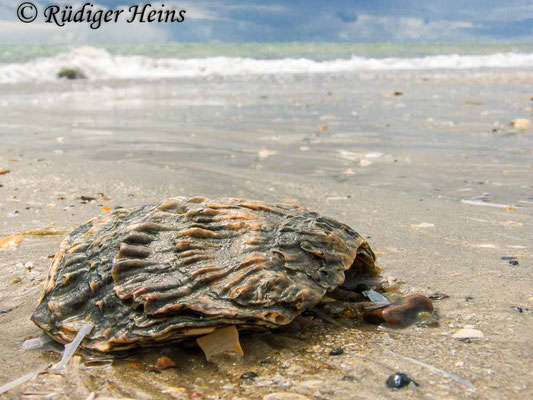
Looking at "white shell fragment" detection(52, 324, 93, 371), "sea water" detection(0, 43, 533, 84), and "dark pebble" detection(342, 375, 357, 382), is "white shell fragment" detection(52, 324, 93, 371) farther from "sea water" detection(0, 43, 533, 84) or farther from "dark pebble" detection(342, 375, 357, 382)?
"sea water" detection(0, 43, 533, 84)

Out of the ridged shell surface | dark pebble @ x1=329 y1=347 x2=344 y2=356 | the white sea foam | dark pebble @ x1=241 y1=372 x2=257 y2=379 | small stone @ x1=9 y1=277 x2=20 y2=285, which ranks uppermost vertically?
the white sea foam

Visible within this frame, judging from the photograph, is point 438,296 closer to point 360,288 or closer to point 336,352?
point 360,288

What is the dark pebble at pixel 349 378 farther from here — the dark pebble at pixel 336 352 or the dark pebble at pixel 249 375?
the dark pebble at pixel 249 375

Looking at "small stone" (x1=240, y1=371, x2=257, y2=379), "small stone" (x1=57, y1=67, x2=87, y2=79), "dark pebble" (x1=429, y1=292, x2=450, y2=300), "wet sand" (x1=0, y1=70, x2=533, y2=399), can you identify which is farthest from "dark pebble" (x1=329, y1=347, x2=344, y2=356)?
"small stone" (x1=57, y1=67, x2=87, y2=79)

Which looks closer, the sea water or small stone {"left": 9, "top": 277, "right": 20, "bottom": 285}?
small stone {"left": 9, "top": 277, "right": 20, "bottom": 285}

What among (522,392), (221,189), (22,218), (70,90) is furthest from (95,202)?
(70,90)

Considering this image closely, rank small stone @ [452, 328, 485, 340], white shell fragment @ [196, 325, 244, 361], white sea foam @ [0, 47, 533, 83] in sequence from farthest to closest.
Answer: white sea foam @ [0, 47, 533, 83]
small stone @ [452, 328, 485, 340]
white shell fragment @ [196, 325, 244, 361]

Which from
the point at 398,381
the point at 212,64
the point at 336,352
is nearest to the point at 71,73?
the point at 212,64
